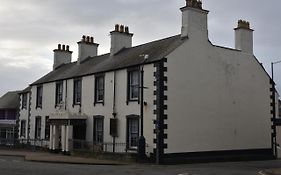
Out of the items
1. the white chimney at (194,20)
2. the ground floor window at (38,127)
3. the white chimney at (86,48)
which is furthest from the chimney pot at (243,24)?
the ground floor window at (38,127)

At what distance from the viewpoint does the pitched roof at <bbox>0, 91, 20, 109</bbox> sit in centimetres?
5453

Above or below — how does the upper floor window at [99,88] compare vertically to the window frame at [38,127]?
above

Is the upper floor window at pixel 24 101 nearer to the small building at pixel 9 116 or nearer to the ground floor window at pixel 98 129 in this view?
the small building at pixel 9 116

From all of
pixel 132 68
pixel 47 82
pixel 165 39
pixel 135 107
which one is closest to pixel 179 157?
pixel 135 107

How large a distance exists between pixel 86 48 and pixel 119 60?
9049 mm

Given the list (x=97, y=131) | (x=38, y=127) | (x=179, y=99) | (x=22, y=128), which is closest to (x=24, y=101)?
(x=22, y=128)

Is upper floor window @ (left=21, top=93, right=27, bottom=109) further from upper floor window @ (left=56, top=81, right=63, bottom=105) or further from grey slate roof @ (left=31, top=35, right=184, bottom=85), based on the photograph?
upper floor window @ (left=56, top=81, right=63, bottom=105)

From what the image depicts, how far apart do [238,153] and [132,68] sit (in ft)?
29.4

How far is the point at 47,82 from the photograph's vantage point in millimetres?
40594

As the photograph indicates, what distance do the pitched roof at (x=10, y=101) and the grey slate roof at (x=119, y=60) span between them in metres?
12.5

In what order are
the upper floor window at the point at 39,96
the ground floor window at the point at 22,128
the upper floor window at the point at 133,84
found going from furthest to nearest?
the ground floor window at the point at 22,128, the upper floor window at the point at 39,96, the upper floor window at the point at 133,84

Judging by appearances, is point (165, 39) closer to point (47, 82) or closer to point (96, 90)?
point (96, 90)

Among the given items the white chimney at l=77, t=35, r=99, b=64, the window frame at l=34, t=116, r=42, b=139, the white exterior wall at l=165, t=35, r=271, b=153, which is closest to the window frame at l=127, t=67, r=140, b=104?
the white exterior wall at l=165, t=35, r=271, b=153

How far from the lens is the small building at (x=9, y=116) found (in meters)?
51.6
